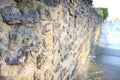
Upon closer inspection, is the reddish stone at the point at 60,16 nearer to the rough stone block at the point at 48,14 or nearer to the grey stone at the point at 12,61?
the rough stone block at the point at 48,14

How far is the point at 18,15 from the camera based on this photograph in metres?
1.79

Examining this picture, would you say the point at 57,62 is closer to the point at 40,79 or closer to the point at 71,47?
the point at 40,79

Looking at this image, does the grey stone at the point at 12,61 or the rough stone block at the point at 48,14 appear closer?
the grey stone at the point at 12,61

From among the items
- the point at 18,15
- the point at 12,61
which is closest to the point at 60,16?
the point at 18,15

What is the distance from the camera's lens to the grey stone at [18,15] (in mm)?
1670

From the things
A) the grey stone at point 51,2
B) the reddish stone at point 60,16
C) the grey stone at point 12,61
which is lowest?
the grey stone at point 12,61

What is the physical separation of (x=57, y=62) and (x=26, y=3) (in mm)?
1070

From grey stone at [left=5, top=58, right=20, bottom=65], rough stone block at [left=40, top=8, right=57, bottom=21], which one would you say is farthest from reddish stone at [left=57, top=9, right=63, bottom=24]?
grey stone at [left=5, top=58, right=20, bottom=65]

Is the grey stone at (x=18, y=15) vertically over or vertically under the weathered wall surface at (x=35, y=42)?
over

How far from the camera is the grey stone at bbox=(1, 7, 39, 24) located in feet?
5.48

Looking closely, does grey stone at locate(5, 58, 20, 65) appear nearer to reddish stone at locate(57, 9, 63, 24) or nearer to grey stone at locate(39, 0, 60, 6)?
grey stone at locate(39, 0, 60, 6)

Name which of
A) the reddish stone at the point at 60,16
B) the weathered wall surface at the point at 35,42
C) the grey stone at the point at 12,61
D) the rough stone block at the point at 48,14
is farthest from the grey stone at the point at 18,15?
the reddish stone at the point at 60,16

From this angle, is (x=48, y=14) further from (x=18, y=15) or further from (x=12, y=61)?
(x=12, y=61)

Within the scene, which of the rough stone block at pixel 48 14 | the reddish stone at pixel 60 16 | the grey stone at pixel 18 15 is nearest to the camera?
the grey stone at pixel 18 15
